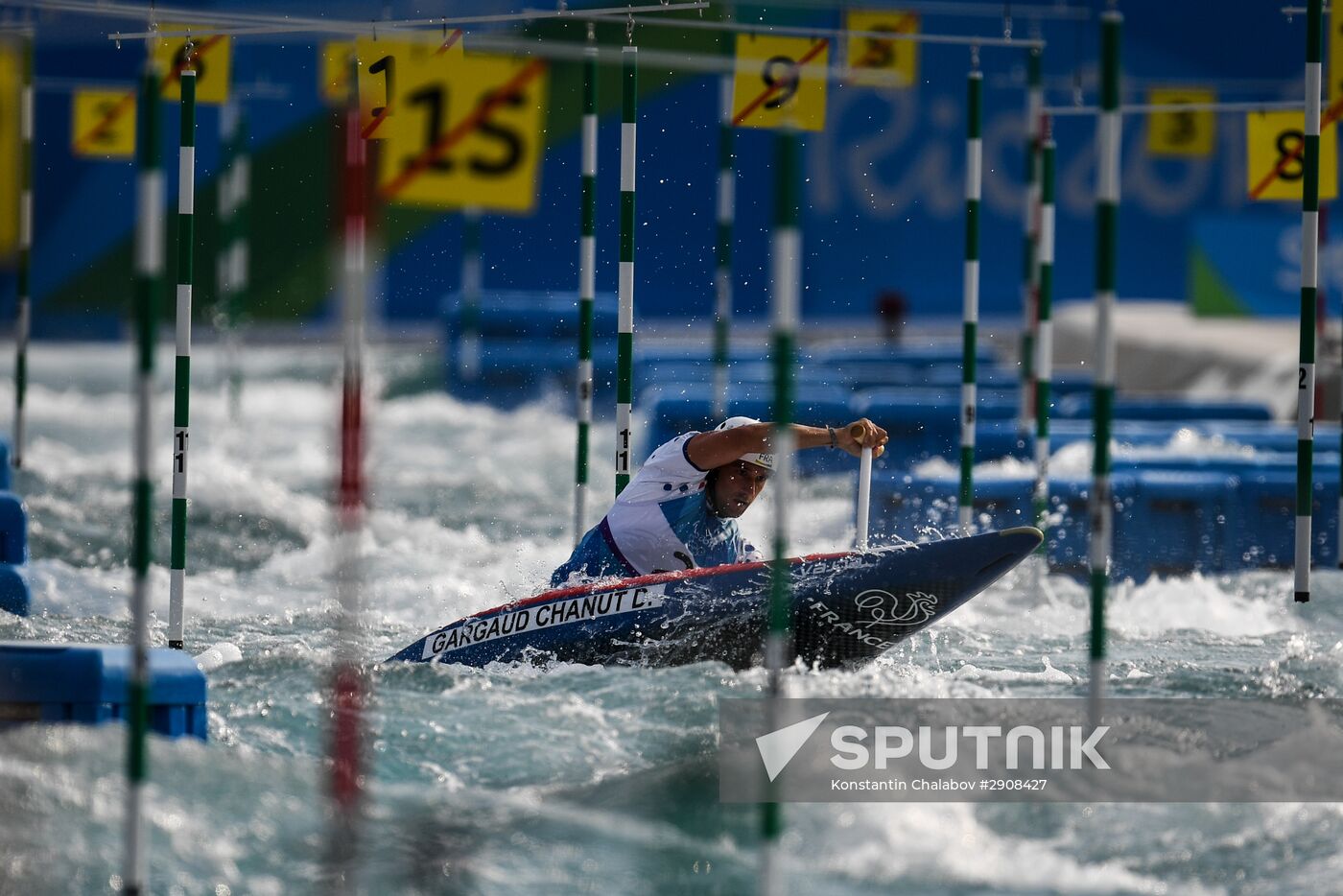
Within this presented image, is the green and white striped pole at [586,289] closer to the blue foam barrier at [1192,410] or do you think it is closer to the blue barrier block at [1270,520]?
the blue barrier block at [1270,520]

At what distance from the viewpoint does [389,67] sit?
5.88 meters

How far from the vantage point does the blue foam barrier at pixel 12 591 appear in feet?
20.6

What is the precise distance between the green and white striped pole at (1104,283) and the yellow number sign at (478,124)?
1.87 m

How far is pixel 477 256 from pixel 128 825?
1740cm

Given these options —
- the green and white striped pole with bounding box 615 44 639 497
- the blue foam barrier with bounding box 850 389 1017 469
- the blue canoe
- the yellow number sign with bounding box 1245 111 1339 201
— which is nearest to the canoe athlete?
the blue canoe

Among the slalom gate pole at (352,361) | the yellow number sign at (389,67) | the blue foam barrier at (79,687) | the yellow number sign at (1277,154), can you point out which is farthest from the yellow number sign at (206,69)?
the slalom gate pole at (352,361)

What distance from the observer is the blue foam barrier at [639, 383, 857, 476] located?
1100 cm

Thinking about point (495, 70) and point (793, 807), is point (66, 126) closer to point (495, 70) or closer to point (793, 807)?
point (495, 70)

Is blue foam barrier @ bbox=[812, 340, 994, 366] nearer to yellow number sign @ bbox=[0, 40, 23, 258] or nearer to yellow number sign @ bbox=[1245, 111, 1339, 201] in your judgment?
yellow number sign @ bbox=[0, 40, 23, 258]

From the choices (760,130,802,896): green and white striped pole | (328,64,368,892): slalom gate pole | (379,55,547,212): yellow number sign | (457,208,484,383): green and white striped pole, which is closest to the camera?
(328,64,368,892): slalom gate pole

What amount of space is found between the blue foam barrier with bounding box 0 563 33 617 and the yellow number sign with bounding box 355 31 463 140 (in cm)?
197

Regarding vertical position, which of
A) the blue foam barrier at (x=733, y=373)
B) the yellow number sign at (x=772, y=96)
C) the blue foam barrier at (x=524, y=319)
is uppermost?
the yellow number sign at (x=772, y=96)

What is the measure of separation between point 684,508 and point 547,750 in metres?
1.33

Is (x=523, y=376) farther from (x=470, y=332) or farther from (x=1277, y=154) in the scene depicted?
(x=1277, y=154)
